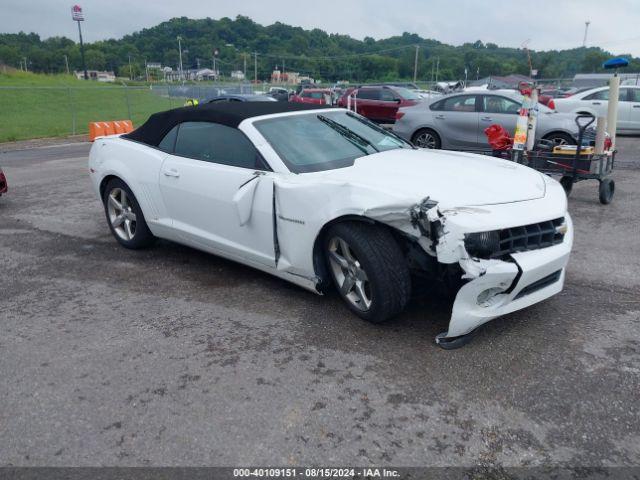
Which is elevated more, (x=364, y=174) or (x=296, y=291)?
(x=364, y=174)

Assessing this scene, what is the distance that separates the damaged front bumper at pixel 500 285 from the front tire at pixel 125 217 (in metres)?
3.14

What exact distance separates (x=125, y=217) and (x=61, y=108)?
33095 millimetres

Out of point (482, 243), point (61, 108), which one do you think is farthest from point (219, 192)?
point (61, 108)

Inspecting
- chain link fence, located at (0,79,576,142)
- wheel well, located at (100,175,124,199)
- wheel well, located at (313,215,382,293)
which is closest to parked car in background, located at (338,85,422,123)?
chain link fence, located at (0,79,576,142)

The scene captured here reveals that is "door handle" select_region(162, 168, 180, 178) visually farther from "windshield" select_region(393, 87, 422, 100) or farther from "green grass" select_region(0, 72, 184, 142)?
"green grass" select_region(0, 72, 184, 142)

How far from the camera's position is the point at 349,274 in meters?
3.74

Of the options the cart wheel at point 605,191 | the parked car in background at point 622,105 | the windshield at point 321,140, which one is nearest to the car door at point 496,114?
the cart wheel at point 605,191

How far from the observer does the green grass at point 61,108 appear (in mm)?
21047

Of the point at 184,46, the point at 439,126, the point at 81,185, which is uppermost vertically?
the point at 184,46

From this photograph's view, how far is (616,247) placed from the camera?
5512 millimetres

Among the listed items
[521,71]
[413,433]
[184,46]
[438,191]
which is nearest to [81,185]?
[438,191]

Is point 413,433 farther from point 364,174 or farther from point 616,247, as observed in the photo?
point 616,247

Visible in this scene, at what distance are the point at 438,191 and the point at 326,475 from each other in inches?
71.9

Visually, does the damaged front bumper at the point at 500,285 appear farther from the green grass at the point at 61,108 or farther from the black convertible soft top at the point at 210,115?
the green grass at the point at 61,108
